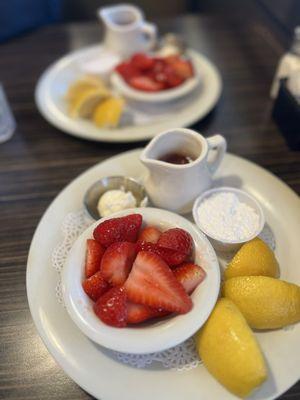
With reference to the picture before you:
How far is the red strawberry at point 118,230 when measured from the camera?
812 mm

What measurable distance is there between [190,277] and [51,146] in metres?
0.79

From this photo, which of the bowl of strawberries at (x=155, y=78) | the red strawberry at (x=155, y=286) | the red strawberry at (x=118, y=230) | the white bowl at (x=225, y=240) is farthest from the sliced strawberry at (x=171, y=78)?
the red strawberry at (x=155, y=286)

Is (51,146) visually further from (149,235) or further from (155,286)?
(155,286)

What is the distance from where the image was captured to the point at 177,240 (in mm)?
781

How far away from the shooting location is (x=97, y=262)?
801 mm

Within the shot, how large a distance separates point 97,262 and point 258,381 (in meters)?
0.40

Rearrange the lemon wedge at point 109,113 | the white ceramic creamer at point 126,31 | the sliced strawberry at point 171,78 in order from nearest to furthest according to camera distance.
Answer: the lemon wedge at point 109,113
the sliced strawberry at point 171,78
the white ceramic creamer at point 126,31

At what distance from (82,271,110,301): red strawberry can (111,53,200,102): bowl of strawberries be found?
0.78 m

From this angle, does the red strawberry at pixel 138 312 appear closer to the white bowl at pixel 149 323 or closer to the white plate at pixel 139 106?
the white bowl at pixel 149 323

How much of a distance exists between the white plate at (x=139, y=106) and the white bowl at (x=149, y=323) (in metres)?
0.54

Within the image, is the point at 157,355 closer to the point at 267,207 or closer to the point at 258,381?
the point at 258,381

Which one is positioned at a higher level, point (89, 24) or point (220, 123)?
point (89, 24)

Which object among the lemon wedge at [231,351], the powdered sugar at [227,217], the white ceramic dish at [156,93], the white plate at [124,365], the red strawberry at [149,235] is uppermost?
the white ceramic dish at [156,93]

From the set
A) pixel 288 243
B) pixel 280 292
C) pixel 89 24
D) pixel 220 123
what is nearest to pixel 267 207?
pixel 288 243
